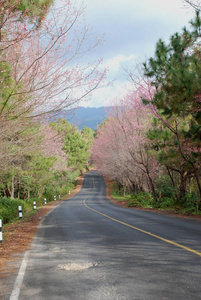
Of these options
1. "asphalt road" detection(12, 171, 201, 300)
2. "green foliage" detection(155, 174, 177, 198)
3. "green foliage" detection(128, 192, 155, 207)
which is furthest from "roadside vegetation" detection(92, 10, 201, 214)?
"asphalt road" detection(12, 171, 201, 300)

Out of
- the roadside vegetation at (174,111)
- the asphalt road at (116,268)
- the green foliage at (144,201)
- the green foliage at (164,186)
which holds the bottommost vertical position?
the green foliage at (144,201)

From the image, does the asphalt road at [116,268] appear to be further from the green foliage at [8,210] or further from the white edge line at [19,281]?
the green foliage at [8,210]

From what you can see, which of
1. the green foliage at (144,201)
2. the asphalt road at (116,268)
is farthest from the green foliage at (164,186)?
the asphalt road at (116,268)

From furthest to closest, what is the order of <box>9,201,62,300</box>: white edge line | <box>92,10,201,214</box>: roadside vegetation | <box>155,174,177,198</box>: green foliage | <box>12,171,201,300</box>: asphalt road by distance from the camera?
<box>155,174,177,198</box>: green foliage, <box>92,10,201,214</box>: roadside vegetation, <box>9,201,62,300</box>: white edge line, <box>12,171,201,300</box>: asphalt road

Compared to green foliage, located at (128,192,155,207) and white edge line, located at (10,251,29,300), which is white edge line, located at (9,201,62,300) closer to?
white edge line, located at (10,251,29,300)

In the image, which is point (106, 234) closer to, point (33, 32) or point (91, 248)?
point (91, 248)

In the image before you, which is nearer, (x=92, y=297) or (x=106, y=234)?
(x=92, y=297)

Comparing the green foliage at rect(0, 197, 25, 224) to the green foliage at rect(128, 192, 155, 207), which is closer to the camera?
the green foliage at rect(0, 197, 25, 224)

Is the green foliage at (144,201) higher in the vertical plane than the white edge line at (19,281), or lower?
lower

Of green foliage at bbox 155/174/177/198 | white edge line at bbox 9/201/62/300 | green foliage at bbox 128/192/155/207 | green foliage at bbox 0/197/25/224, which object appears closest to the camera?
white edge line at bbox 9/201/62/300

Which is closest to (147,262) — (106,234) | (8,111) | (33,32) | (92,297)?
(92,297)

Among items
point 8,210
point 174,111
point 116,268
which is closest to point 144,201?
point 8,210

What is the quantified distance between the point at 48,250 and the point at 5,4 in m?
6.36

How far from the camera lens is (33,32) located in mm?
8273
